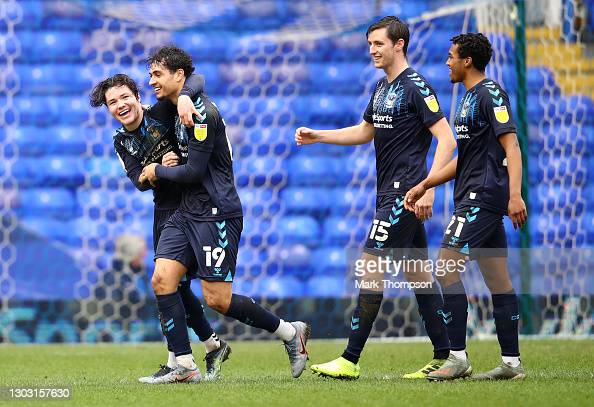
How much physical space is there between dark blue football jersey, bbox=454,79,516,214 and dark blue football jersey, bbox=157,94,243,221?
3.78 feet

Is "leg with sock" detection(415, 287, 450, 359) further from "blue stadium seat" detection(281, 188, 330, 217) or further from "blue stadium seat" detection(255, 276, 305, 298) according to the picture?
"blue stadium seat" detection(281, 188, 330, 217)

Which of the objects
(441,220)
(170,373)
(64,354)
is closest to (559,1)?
(441,220)

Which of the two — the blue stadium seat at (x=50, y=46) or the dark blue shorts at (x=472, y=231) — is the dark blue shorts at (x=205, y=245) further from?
the blue stadium seat at (x=50, y=46)

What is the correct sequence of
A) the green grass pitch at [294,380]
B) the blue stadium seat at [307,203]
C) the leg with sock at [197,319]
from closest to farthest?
the green grass pitch at [294,380]
the leg with sock at [197,319]
the blue stadium seat at [307,203]

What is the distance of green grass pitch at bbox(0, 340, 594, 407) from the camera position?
476 cm

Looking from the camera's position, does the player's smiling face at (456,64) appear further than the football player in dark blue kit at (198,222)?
Yes

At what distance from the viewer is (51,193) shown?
33.1 ft

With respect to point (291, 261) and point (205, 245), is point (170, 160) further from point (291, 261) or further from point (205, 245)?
point (291, 261)

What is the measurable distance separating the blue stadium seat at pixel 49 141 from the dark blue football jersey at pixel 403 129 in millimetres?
4992

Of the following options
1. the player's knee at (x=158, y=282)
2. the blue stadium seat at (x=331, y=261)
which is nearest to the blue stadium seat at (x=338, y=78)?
the blue stadium seat at (x=331, y=261)

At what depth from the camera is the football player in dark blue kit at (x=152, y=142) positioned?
5.78m

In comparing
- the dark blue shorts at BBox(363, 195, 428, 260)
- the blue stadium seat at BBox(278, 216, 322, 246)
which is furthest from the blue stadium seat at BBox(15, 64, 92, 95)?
the dark blue shorts at BBox(363, 195, 428, 260)

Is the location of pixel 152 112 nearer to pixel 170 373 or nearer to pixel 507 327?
pixel 170 373

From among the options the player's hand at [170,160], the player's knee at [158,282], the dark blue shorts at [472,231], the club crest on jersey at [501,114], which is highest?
the club crest on jersey at [501,114]
